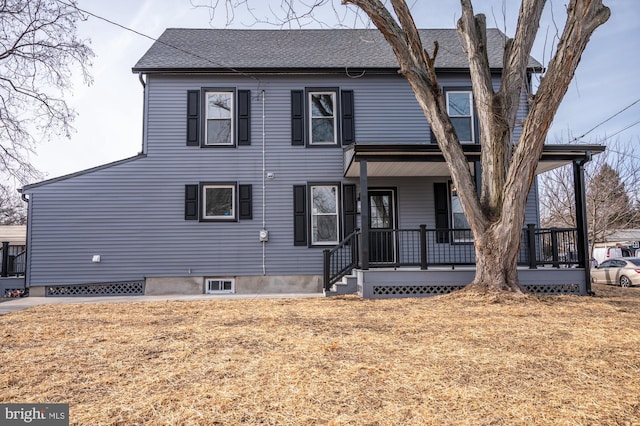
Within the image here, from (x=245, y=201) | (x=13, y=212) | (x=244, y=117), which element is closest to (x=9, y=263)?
(x=245, y=201)

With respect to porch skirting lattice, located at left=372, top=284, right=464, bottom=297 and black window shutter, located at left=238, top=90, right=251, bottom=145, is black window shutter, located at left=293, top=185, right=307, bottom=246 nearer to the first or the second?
black window shutter, located at left=238, top=90, right=251, bottom=145

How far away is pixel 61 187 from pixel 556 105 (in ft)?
36.6

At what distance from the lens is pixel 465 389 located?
303 cm

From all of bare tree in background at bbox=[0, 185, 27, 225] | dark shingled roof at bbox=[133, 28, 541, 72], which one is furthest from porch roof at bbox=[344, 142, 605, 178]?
bare tree in background at bbox=[0, 185, 27, 225]

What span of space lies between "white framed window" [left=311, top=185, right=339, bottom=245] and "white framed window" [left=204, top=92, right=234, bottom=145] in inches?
107

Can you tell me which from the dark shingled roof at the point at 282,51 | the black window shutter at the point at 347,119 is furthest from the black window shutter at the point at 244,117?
the black window shutter at the point at 347,119

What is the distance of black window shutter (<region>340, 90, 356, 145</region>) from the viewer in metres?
11.1

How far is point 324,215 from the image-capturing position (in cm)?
1099

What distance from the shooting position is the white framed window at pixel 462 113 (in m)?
11.1

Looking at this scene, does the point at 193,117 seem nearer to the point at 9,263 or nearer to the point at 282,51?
the point at 282,51

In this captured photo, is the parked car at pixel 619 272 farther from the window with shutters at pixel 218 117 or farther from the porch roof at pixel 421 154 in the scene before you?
the window with shutters at pixel 218 117

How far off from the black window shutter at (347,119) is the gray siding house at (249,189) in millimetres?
27

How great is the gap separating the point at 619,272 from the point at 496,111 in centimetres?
1051

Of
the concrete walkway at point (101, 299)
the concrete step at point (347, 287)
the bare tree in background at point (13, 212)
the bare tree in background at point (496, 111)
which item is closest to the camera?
the bare tree in background at point (496, 111)
